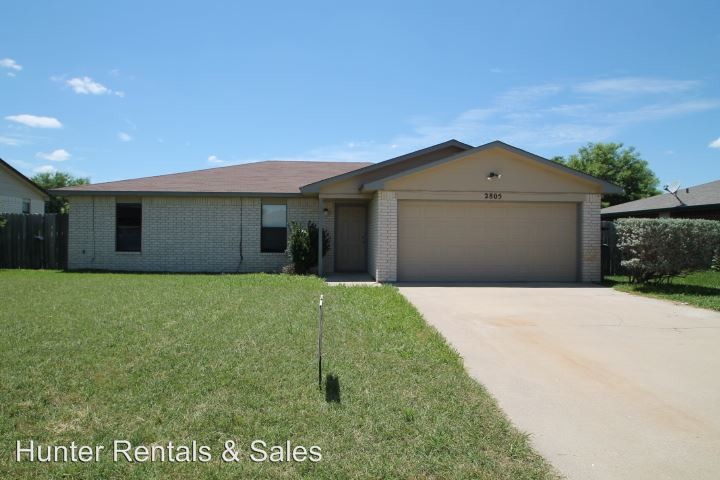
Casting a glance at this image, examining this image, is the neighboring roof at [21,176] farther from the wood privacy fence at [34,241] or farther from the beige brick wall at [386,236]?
the beige brick wall at [386,236]

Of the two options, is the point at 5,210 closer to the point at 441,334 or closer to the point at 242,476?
the point at 441,334

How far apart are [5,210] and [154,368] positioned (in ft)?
76.8

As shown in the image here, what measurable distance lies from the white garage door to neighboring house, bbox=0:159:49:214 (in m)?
19.6

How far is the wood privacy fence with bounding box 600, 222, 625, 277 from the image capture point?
1662cm

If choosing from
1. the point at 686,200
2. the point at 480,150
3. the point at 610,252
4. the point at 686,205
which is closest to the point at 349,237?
the point at 480,150

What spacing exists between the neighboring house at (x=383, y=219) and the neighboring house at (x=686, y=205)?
25.4 ft

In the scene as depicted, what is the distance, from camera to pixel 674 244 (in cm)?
1223

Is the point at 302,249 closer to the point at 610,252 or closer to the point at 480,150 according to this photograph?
the point at 480,150

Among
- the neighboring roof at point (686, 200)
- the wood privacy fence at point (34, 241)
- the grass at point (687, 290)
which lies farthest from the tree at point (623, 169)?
the wood privacy fence at point (34, 241)

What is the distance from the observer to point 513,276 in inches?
566

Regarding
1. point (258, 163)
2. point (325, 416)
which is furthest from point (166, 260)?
point (325, 416)

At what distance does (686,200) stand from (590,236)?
9308 millimetres

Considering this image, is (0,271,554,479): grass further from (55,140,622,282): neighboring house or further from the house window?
the house window

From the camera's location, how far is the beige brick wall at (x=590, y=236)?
46.6 feet
